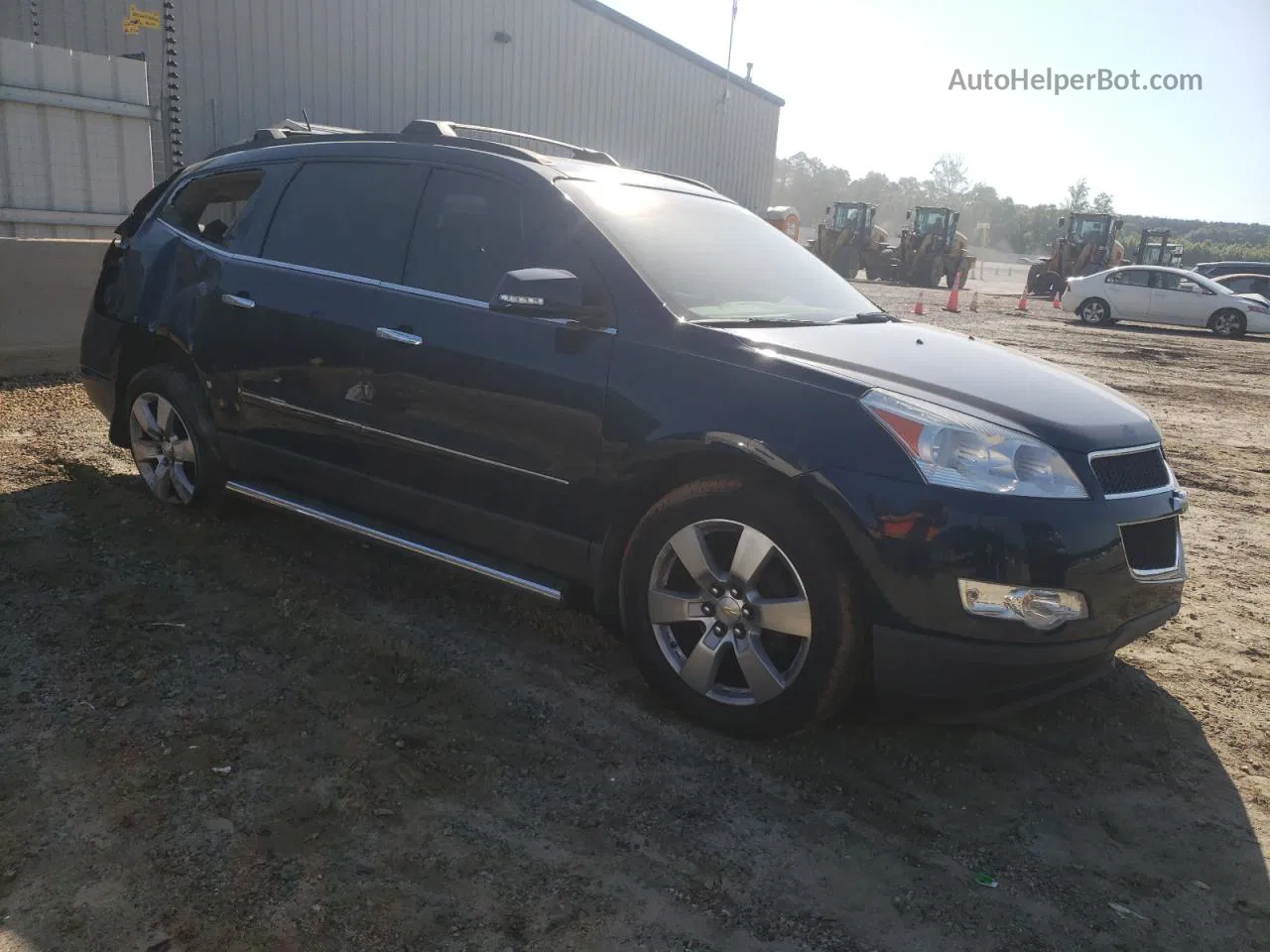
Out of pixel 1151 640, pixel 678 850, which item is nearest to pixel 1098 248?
pixel 1151 640

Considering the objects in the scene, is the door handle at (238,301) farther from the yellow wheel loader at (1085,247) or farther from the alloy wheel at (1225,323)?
the yellow wheel loader at (1085,247)

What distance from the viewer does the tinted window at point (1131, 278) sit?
907 inches

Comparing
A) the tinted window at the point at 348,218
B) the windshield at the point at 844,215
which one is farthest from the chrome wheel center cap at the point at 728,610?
the windshield at the point at 844,215

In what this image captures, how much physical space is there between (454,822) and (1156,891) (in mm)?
1845

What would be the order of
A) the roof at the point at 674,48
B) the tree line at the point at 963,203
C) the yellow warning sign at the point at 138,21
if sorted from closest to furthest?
the yellow warning sign at the point at 138,21 → the roof at the point at 674,48 → the tree line at the point at 963,203

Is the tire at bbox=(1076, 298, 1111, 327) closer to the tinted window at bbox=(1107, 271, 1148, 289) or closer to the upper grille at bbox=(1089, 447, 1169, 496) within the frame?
the tinted window at bbox=(1107, 271, 1148, 289)

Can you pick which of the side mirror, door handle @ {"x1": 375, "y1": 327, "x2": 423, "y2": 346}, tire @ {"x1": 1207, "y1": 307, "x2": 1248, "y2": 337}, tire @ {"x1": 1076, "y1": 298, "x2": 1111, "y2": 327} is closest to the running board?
door handle @ {"x1": 375, "y1": 327, "x2": 423, "y2": 346}

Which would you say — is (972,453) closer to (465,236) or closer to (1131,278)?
(465,236)

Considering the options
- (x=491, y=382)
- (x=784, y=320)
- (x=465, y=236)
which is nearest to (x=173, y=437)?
(x=465, y=236)

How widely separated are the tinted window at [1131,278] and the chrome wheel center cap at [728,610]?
23554 mm

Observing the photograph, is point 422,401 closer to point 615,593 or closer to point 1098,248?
point 615,593

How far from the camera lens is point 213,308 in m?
4.43

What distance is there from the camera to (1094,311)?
23.7m

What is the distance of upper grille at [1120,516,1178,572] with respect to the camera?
292 cm
